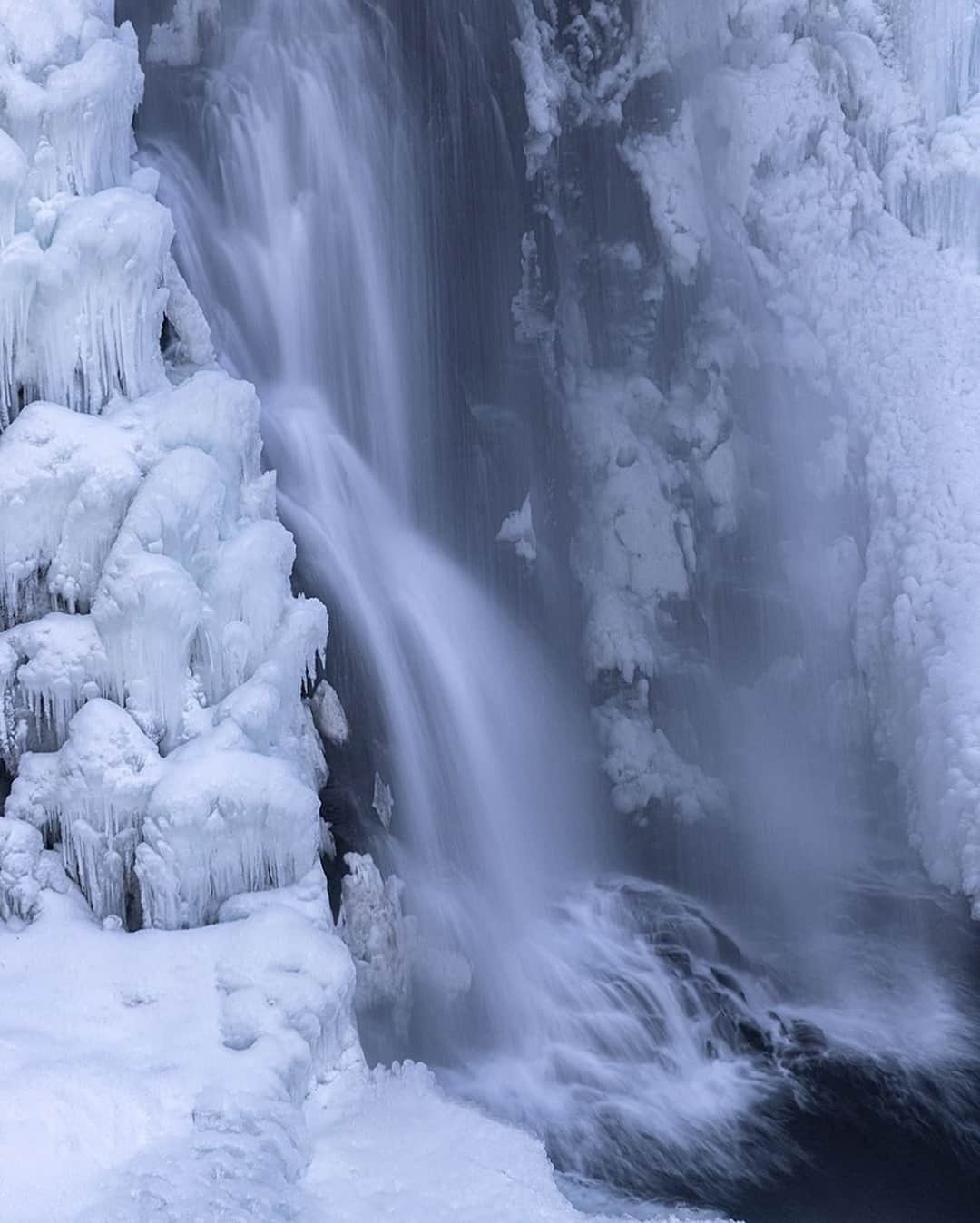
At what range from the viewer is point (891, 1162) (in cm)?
805

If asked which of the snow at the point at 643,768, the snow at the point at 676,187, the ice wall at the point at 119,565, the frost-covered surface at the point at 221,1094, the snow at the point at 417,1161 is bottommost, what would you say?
the snow at the point at 417,1161

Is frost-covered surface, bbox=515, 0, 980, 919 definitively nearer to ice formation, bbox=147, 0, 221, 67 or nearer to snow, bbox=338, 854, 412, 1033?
ice formation, bbox=147, 0, 221, 67

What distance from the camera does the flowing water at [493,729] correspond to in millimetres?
8289

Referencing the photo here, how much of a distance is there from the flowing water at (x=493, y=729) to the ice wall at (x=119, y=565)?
1528 millimetres

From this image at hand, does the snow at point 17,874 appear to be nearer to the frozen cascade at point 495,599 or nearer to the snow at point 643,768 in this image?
the frozen cascade at point 495,599

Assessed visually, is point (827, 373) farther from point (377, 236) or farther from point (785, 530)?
point (377, 236)

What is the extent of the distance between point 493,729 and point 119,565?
165 inches

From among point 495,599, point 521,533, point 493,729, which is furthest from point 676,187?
point 493,729

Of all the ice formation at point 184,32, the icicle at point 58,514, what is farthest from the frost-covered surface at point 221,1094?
the ice formation at point 184,32

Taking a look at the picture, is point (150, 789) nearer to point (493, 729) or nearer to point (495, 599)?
point (493, 729)

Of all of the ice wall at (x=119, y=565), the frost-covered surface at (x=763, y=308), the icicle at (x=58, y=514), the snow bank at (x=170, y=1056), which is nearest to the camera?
the snow bank at (x=170, y=1056)

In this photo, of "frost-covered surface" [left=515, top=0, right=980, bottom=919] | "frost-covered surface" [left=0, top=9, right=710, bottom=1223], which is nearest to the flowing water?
"frost-covered surface" [left=515, top=0, right=980, bottom=919]

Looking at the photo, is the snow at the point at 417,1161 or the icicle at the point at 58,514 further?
the icicle at the point at 58,514

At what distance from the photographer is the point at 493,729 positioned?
10195mm
